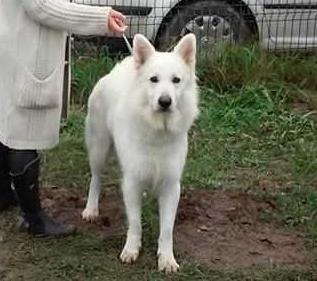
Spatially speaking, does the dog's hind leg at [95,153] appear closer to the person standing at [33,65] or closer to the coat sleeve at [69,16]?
the person standing at [33,65]

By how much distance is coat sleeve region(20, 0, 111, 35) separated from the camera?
4180 millimetres

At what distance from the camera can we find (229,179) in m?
5.74

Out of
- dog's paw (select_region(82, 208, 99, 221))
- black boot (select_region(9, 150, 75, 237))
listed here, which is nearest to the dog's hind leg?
dog's paw (select_region(82, 208, 99, 221))

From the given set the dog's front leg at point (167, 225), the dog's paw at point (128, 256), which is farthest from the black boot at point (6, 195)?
the dog's front leg at point (167, 225)

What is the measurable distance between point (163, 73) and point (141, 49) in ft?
0.57

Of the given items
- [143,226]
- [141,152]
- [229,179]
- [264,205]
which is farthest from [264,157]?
[141,152]

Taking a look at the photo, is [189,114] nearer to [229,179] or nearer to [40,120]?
[40,120]

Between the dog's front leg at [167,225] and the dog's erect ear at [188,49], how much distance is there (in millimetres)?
637

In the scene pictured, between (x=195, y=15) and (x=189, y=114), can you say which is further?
(x=195, y=15)

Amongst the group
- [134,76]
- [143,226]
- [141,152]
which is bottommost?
[143,226]

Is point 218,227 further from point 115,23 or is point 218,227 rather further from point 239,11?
point 239,11

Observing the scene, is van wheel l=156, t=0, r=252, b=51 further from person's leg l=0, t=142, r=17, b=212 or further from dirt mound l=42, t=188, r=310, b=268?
person's leg l=0, t=142, r=17, b=212

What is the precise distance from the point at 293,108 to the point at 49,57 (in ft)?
11.1

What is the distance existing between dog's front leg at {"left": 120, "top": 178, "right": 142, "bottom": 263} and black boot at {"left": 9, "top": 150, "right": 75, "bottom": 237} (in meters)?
0.44
